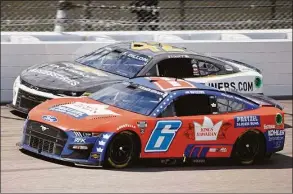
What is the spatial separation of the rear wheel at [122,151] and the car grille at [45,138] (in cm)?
53

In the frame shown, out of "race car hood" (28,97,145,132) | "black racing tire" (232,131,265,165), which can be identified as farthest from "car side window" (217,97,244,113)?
"race car hood" (28,97,145,132)

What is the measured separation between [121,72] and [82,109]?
8.41ft

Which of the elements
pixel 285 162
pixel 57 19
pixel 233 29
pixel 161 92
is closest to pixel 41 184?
pixel 161 92

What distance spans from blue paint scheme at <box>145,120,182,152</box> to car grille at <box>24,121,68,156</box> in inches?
40.1

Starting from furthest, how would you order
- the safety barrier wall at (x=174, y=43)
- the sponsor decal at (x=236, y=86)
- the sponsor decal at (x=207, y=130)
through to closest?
the safety barrier wall at (x=174, y=43), the sponsor decal at (x=236, y=86), the sponsor decal at (x=207, y=130)

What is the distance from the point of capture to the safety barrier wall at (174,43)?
46.6 ft

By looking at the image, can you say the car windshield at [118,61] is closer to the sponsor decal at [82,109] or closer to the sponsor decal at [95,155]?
the sponsor decal at [82,109]

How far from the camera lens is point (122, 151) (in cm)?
1012

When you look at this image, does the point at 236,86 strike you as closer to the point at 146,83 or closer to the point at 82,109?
the point at 146,83

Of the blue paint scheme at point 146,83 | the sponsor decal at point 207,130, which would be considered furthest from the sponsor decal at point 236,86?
the sponsor decal at point 207,130

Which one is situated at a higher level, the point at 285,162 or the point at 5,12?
the point at 5,12

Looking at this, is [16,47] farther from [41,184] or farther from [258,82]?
[41,184]

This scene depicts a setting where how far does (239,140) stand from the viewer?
36.4ft

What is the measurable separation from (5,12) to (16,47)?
6.26ft
